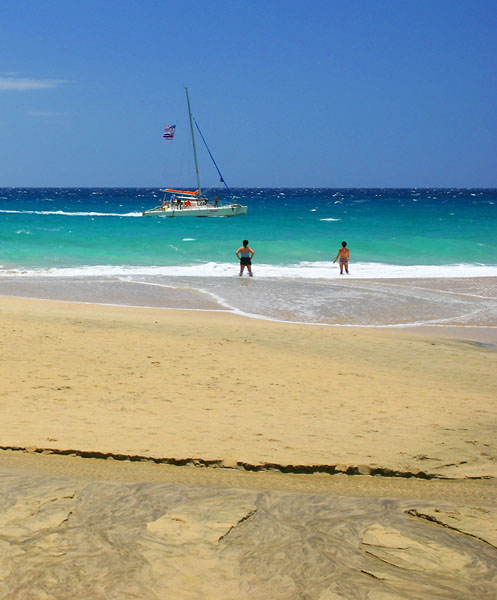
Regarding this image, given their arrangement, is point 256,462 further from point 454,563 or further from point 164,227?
point 164,227

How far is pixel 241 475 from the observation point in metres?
5.05

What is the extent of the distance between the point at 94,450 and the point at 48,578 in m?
2.05

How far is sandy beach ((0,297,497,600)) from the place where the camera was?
3502 millimetres

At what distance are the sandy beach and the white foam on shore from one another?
15095 mm

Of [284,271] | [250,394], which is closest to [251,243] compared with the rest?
[284,271]

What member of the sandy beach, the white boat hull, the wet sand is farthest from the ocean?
the wet sand

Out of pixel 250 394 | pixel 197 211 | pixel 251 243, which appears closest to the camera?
pixel 250 394

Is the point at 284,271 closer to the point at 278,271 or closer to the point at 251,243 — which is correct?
the point at 278,271

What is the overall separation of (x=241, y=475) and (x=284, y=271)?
2183 centimetres

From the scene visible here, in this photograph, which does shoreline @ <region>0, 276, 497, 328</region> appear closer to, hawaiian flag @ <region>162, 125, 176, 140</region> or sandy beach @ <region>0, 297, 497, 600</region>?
sandy beach @ <region>0, 297, 497, 600</region>

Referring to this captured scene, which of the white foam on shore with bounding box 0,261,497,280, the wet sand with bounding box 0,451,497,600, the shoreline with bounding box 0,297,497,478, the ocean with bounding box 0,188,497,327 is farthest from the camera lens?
the white foam on shore with bounding box 0,261,497,280

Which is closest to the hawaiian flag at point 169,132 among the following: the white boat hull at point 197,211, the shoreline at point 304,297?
the white boat hull at point 197,211

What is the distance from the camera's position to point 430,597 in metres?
3.33

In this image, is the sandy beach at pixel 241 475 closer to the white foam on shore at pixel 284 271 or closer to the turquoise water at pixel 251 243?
the white foam on shore at pixel 284 271
